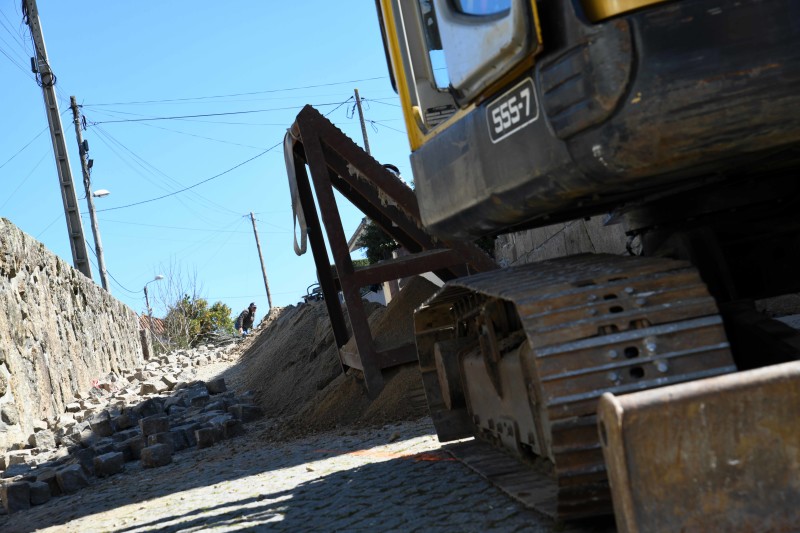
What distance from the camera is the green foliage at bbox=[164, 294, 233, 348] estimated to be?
40844 millimetres

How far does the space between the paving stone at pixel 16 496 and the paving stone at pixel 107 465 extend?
1038mm

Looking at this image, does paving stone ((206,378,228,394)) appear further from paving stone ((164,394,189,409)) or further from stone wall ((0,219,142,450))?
stone wall ((0,219,142,450))

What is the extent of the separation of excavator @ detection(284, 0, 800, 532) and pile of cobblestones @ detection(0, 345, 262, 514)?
603 centimetres

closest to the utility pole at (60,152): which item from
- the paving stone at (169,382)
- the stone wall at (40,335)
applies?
the stone wall at (40,335)

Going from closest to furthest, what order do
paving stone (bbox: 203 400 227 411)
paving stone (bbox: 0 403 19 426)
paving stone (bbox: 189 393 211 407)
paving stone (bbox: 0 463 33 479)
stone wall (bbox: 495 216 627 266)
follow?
stone wall (bbox: 495 216 627 266) < paving stone (bbox: 0 463 33 479) < paving stone (bbox: 0 403 19 426) < paving stone (bbox: 203 400 227 411) < paving stone (bbox: 189 393 211 407)

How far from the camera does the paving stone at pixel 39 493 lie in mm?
8719

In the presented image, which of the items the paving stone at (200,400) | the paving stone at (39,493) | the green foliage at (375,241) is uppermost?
the green foliage at (375,241)

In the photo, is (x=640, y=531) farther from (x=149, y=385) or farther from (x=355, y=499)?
(x=149, y=385)

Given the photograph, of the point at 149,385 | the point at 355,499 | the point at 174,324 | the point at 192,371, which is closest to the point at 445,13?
the point at 355,499

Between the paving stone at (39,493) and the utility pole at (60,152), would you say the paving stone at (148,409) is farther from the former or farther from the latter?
the utility pole at (60,152)

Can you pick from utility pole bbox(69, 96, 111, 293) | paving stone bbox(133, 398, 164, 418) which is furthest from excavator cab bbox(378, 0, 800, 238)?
utility pole bbox(69, 96, 111, 293)

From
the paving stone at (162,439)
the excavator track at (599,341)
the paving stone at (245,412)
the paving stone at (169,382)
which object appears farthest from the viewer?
the paving stone at (169,382)

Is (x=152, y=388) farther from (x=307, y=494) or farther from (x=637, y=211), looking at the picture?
(x=637, y=211)

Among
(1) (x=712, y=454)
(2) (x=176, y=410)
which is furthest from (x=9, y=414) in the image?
(1) (x=712, y=454)
